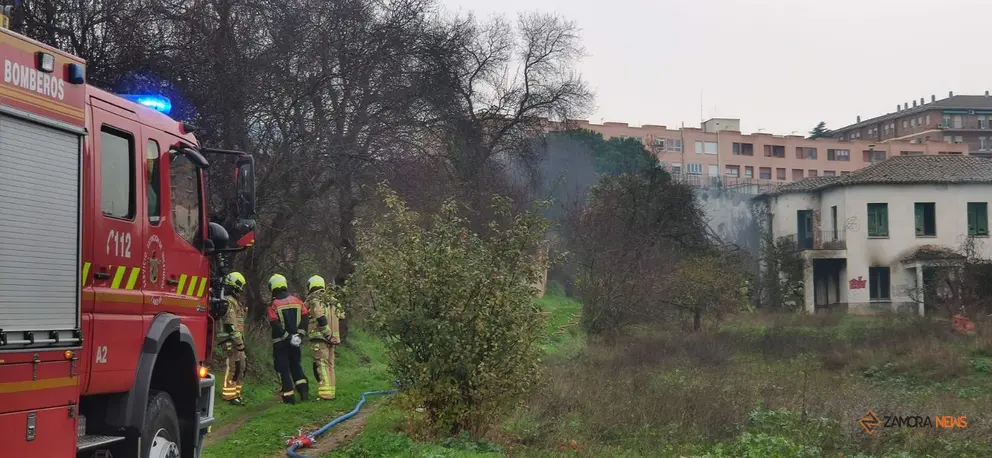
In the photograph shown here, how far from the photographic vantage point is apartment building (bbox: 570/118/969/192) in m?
89.7

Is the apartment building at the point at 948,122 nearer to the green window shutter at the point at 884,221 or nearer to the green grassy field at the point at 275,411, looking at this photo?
the green window shutter at the point at 884,221

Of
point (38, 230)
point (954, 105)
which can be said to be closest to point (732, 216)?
point (38, 230)

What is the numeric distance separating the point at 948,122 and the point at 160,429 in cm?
12030

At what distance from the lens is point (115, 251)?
6.29 meters

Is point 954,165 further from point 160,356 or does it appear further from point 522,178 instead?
point 160,356

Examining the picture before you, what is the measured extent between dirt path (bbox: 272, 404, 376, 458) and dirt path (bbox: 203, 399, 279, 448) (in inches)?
38.3

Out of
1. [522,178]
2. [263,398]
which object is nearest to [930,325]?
[522,178]

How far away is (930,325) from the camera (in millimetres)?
30828

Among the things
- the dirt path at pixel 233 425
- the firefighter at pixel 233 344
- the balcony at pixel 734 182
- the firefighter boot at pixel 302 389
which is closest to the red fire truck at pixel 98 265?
the dirt path at pixel 233 425

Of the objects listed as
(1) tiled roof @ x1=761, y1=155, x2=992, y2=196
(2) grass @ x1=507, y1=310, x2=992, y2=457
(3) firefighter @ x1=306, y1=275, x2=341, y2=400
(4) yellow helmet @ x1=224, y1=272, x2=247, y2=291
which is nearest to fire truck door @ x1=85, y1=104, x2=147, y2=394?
(2) grass @ x1=507, y1=310, x2=992, y2=457

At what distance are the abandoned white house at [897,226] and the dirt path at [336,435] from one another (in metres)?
40.2

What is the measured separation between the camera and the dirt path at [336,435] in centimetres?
1082

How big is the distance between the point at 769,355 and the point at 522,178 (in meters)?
15.7

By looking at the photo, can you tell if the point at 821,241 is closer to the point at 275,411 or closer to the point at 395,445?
the point at 275,411
